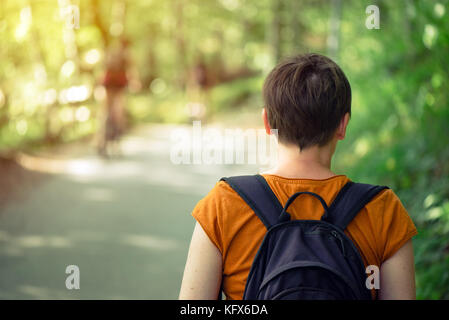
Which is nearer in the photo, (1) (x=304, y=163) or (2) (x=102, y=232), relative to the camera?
(1) (x=304, y=163)

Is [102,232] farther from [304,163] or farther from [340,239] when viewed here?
[340,239]

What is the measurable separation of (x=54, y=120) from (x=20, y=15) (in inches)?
119

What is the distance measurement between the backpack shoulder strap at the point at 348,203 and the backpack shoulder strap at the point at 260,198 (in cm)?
16

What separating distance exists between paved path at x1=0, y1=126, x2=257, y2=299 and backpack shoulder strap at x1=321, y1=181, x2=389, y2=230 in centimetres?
334

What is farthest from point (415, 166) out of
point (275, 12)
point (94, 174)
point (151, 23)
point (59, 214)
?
point (151, 23)

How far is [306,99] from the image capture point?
6.01ft

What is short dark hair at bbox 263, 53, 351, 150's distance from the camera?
6.02 ft

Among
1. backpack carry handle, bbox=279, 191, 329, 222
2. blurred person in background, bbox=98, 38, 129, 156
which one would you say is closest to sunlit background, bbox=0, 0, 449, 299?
blurred person in background, bbox=98, 38, 129, 156

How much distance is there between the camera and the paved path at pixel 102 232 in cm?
508

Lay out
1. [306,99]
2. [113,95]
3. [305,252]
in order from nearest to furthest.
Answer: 1. [305,252]
2. [306,99]
3. [113,95]

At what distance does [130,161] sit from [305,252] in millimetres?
10835

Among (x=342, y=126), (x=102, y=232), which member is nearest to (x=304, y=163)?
(x=342, y=126)

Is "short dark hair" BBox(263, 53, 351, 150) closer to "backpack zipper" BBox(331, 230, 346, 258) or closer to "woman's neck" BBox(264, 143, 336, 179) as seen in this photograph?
"woman's neck" BBox(264, 143, 336, 179)

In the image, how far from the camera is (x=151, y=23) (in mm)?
40594
